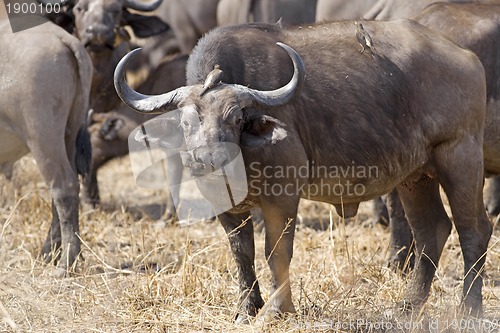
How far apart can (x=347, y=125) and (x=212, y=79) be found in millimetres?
909

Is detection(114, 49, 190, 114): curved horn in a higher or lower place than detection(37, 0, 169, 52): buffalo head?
higher

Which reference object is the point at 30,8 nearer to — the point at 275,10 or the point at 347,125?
the point at 275,10

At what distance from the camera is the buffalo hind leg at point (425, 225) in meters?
5.61

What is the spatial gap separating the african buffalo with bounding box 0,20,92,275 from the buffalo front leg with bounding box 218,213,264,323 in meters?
1.52

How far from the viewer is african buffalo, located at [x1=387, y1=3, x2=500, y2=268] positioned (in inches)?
244

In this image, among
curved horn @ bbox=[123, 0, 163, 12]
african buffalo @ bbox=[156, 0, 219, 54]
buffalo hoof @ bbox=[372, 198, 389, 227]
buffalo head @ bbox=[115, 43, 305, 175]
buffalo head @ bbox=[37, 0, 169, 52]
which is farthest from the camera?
african buffalo @ bbox=[156, 0, 219, 54]

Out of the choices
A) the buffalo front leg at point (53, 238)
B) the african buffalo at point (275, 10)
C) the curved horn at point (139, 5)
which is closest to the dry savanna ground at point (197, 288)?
the buffalo front leg at point (53, 238)

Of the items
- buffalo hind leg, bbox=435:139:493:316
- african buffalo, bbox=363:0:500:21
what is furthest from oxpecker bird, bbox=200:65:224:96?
african buffalo, bbox=363:0:500:21

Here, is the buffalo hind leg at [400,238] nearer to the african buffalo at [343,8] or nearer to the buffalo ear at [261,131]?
the buffalo ear at [261,131]

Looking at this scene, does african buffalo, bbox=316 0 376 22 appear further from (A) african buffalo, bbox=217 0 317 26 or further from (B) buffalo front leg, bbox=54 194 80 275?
(B) buffalo front leg, bbox=54 194 80 275

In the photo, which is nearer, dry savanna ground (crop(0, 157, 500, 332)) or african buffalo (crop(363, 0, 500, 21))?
dry savanna ground (crop(0, 157, 500, 332))

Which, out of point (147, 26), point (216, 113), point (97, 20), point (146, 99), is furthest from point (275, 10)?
point (216, 113)

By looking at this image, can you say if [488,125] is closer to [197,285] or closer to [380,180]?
[380,180]

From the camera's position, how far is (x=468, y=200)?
17.4ft
